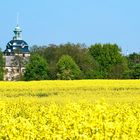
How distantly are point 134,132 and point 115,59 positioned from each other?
101600mm

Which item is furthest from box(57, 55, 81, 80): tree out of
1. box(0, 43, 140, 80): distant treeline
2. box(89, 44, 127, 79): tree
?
box(89, 44, 127, 79): tree

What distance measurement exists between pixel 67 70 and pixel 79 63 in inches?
667

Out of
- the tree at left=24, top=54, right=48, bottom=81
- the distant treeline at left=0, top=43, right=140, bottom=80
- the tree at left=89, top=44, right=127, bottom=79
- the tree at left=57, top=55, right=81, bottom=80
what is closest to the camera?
the tree at left=57, top=55, right=81, bottom=80

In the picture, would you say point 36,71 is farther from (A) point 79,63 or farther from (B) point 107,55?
(B) point 107,55

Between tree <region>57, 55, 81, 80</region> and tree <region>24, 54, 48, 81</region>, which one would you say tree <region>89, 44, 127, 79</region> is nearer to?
tree <region>57, 55, 81, 80</region>

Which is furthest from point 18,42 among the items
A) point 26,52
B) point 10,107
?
point 10,107

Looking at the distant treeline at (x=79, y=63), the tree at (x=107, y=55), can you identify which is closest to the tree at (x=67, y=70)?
the distant treeline at (x=79, y=63)

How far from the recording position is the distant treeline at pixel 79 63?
79938 mm

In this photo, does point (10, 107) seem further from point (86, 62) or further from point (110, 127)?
point (86, 62)

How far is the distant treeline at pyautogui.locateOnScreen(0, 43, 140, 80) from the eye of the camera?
7994 centimetres

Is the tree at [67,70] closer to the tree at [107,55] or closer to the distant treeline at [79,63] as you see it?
the distant treeline at [79,63]

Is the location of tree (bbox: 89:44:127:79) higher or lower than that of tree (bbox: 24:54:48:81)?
higher

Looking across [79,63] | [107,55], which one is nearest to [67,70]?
[79,63]

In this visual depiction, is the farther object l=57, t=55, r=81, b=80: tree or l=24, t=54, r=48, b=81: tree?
l=24, t=54, r=48, b=81: tree
